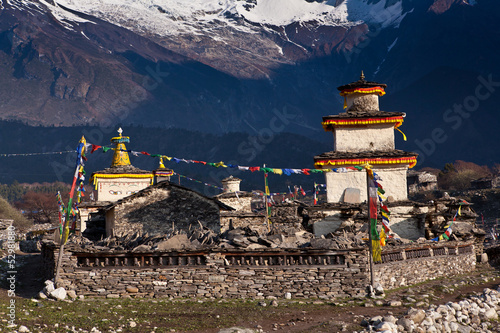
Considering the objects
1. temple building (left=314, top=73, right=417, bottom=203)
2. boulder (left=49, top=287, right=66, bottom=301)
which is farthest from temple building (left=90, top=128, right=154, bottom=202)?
boulder (left=49, top=287, right=66, bottom=301)

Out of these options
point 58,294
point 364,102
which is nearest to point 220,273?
point 58,294

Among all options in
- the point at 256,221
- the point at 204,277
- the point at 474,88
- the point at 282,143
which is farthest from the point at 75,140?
the point at 204,277

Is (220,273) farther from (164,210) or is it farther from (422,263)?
(164,210)

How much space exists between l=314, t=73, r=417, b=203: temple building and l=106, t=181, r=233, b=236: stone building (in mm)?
6424

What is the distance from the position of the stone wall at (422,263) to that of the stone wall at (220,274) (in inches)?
88.6

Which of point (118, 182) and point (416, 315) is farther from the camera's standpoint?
point (118, 182)

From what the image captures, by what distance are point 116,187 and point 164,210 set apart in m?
12.3

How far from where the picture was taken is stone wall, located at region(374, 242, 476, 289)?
68.5 ft

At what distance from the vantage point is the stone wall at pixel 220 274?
18172 mm

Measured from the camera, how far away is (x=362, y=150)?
31141mm

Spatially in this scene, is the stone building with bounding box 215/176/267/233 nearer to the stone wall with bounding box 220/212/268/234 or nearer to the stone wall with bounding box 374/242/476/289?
the stone wall with bounding box 220/212/268/234

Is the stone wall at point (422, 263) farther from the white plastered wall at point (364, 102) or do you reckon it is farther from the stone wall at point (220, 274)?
the white plastered wall at point (364, 102)

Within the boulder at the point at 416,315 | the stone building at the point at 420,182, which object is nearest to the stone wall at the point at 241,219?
the boulder at the point at 416,315

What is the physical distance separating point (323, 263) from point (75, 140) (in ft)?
620
